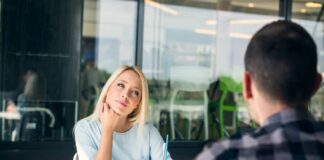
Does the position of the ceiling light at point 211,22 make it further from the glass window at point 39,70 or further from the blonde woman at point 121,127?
the blonde woman at point 121,127

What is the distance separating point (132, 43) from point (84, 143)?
197 inches

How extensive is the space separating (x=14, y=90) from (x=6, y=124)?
0.35 metres

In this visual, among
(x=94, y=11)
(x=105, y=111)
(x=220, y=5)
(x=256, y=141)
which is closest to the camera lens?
(x=256, y=141)

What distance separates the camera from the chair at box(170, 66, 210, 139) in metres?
6.55

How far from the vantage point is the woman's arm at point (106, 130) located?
195 cm

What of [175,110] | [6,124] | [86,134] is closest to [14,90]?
[6,124]

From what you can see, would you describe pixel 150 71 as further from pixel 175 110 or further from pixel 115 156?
pixel 115 156

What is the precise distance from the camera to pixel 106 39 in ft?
25.3

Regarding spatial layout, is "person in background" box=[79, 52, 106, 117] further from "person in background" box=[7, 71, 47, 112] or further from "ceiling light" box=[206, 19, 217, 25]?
"ceiling light" box=[206, 19, 217, 25]

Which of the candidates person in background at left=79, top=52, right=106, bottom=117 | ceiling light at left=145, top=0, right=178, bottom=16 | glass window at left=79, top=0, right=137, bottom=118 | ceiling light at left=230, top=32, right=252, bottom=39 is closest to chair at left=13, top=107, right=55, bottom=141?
person in background at left=79, top=52, right=106, bottom=117

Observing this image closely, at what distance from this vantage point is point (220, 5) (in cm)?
839

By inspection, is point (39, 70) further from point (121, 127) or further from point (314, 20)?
point (314, 20)

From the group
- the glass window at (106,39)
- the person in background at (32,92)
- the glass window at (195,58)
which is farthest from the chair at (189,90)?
the person in background at (32,92)

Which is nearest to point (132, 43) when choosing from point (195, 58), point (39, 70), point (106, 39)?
point (106, 39)
